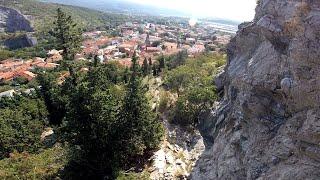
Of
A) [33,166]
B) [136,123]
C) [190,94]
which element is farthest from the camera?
[190,94]

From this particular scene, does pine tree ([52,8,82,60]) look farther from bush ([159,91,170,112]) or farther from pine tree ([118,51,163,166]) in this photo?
pine tree ([118,51,163,166])

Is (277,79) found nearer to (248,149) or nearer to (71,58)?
(248,149)

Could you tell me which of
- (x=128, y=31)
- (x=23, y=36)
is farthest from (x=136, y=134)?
(x=128, y=31)

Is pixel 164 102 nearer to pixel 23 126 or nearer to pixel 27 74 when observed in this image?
pixel 23 126

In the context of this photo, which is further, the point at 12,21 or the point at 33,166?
the point at 12,21

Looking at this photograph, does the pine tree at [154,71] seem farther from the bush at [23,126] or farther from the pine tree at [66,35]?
the pine tree at [66,35]

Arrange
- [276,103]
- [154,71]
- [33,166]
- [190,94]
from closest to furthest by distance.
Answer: [276,103]
[33,166]
[190,94]
[154,71]

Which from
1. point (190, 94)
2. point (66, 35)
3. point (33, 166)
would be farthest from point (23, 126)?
point (190, 94)
